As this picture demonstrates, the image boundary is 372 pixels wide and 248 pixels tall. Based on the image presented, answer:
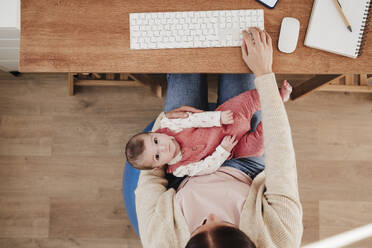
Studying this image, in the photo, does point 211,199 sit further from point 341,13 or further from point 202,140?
point 341,13

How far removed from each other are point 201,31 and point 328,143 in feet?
3.43

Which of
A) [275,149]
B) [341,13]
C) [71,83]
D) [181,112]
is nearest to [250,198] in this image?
[275,149]

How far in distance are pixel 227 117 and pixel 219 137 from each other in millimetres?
97

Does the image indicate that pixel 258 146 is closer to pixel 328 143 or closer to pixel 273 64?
pixel 273 64

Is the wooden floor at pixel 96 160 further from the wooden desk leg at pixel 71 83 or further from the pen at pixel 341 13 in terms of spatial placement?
the pen at pixel 341 13

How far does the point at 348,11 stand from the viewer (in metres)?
0.91

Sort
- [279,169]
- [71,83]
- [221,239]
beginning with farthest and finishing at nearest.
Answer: [71,83]
[279,169]
[221,239]

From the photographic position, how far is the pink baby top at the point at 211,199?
0.88 m

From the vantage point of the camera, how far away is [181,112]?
1.07 meters

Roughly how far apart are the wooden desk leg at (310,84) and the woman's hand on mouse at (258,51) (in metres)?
0.41

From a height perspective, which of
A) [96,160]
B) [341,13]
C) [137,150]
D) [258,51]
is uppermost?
[341,13]

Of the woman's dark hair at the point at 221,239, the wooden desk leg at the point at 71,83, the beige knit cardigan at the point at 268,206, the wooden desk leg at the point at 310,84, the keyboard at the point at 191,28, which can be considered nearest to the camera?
the woman's dark hair at the point at 221,239

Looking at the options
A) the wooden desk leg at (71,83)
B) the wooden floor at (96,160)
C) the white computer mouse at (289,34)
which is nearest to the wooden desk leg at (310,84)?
the wooden floor at (96,160)

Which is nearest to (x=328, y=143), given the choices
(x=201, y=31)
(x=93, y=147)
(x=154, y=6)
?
(x=201, y=31)
